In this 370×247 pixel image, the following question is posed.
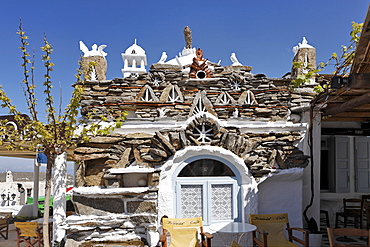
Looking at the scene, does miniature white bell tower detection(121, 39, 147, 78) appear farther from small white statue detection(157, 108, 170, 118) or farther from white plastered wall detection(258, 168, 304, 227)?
white plastered wall detection(258, 168, 304, 227)

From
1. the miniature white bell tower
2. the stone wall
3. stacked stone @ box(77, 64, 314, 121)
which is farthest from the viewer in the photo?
the miniature white bell tower

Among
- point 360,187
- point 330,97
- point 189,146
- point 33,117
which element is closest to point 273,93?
point 330,97

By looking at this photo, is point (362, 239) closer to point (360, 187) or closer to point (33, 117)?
point (360, 187)

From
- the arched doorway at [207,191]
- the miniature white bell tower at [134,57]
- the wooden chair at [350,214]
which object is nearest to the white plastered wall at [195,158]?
the arched doorway at [207,191]

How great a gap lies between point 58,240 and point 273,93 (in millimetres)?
5815

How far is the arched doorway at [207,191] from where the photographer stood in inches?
234

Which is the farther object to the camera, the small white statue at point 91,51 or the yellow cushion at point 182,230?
the small white statue at point 91,51

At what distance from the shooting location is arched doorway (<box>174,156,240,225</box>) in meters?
5.95

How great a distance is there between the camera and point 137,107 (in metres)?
6.64

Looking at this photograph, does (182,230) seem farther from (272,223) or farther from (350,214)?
(350,214)

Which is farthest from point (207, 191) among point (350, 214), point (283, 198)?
point (350, 214)

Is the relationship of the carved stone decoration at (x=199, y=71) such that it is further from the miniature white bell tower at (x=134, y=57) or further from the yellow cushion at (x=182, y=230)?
the miniature white bell tower at (x=134, y=57)

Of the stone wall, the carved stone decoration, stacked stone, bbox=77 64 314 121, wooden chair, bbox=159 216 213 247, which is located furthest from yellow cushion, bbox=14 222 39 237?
the carved stone decoration

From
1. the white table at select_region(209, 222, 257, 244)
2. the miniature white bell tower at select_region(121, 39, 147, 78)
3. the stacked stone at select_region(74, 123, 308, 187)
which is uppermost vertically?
the miniature white bell tower at select_region(121, 39, 147, 78)
